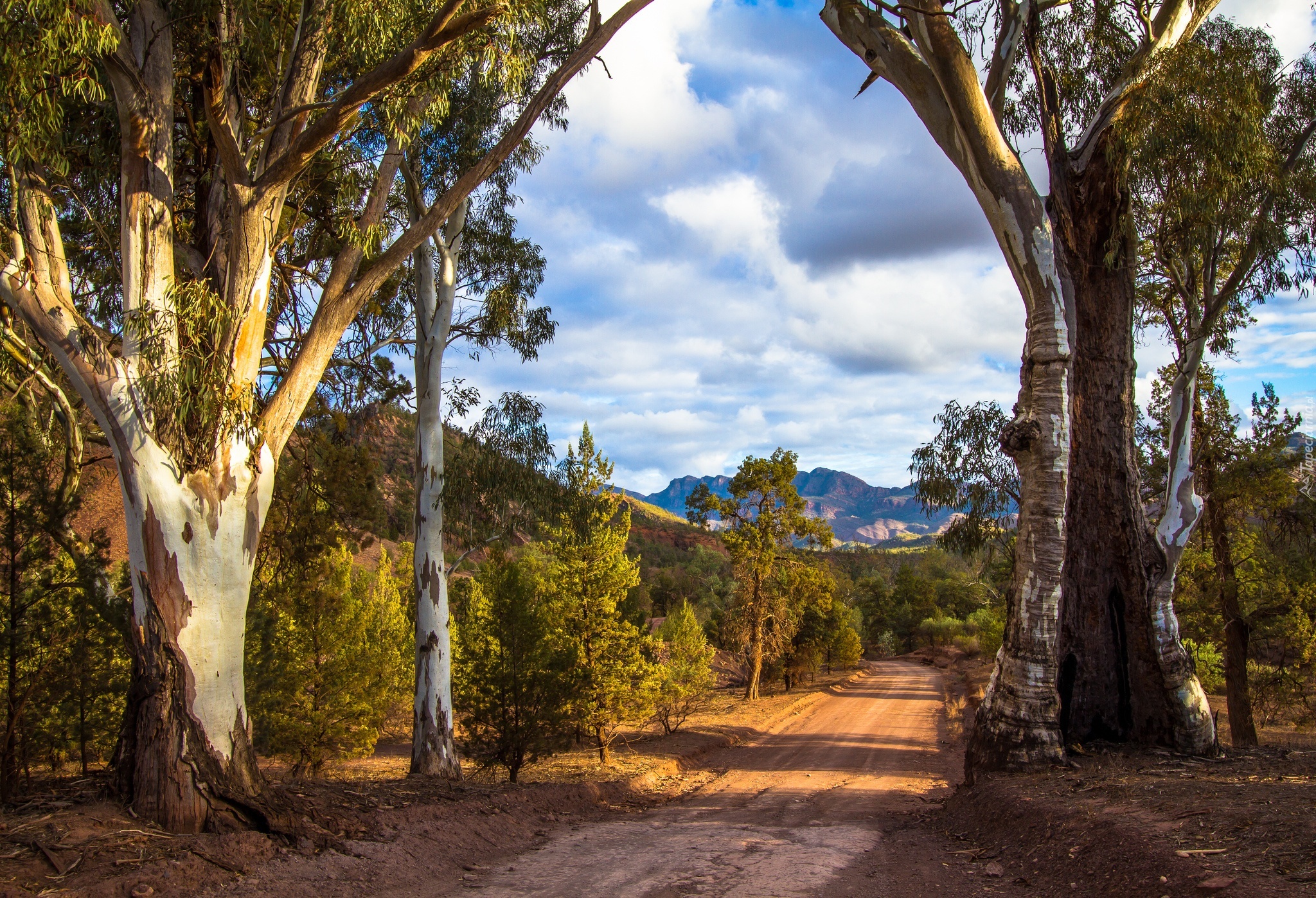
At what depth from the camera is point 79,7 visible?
5426 millimetres

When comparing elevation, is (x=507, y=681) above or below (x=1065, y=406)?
below

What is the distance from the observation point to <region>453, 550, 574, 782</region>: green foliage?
10.4m

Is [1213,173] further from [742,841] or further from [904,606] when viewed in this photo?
[904,606]

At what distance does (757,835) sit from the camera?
6.73 meters

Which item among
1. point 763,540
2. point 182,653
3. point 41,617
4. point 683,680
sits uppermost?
point 763,540

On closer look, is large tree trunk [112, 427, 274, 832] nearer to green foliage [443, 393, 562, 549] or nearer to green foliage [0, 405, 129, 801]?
green foliage [0, 405, 129, 801]

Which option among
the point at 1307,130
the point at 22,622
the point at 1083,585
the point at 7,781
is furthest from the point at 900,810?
the point at 1307,130

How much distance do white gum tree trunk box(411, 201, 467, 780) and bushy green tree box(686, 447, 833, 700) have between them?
595 inches

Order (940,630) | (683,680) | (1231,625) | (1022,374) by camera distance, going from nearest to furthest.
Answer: (1022,374), (1231,625), (683,680), (940,630)

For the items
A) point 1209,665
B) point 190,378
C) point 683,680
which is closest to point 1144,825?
point 190,378

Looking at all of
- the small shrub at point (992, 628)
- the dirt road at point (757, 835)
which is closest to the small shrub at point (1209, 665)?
the small shrub at point (992, 628)

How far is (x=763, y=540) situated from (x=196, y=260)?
21.2 meters

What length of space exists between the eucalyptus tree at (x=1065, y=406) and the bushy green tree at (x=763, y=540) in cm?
1629

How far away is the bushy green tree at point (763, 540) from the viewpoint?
2539 centimetres
